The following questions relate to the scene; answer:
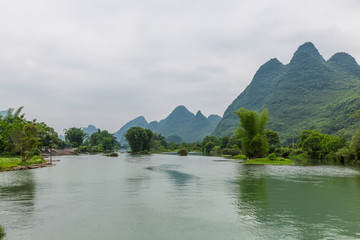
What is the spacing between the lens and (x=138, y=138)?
152000 millimetres

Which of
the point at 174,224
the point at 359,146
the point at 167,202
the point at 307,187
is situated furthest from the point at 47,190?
the point at 359,146

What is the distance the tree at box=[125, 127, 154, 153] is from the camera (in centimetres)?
15000

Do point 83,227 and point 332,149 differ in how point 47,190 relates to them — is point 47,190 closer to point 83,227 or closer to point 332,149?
point 83,227

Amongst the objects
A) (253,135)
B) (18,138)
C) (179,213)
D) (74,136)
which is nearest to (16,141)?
(18,138)

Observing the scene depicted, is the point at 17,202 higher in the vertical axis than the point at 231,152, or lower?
higher

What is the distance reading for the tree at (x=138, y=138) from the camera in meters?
150

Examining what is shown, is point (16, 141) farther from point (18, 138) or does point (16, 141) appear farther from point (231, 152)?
point (231, 152)

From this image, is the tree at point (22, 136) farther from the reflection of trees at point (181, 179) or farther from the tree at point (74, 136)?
the tree at point (74, 136)

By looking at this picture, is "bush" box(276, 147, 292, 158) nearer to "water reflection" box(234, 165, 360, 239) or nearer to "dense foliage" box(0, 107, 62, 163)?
"water reflection" box(234, 165, 360, 239)

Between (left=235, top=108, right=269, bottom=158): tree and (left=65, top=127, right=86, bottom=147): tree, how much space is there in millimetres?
125550

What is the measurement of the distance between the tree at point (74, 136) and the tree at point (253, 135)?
12555cm

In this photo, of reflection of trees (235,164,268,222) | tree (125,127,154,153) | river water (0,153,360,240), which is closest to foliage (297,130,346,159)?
river water (0,153,360,240)

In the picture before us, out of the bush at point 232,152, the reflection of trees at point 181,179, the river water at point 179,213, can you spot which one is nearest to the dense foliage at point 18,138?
the river water at point 179,213

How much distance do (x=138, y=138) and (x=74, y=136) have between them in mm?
51473
